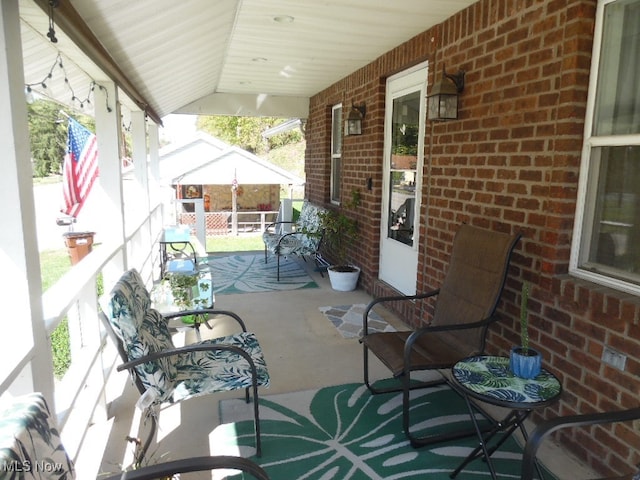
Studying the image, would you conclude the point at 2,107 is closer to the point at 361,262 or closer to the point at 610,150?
the point at 610,150

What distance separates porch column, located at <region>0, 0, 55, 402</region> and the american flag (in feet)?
11.5

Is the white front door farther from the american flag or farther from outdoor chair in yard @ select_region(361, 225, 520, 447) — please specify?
the american flag

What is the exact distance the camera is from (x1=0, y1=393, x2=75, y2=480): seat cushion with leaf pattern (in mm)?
932

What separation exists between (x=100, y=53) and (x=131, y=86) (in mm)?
1479

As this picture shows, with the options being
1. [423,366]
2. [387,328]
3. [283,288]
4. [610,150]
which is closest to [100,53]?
[423,366]

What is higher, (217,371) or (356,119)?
(356,119)

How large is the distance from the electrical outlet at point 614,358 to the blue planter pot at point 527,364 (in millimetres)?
376

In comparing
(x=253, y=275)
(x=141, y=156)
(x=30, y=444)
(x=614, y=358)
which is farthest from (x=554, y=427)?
(x=141, y=156)

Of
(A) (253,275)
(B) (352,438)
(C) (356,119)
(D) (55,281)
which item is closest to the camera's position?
(B) (352,438)

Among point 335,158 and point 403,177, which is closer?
point 403,177

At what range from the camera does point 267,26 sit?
12.0 ft

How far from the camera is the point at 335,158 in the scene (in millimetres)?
6559

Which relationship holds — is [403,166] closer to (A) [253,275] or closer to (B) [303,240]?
(B) [303,240]

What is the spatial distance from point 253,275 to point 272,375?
3.08 metres
